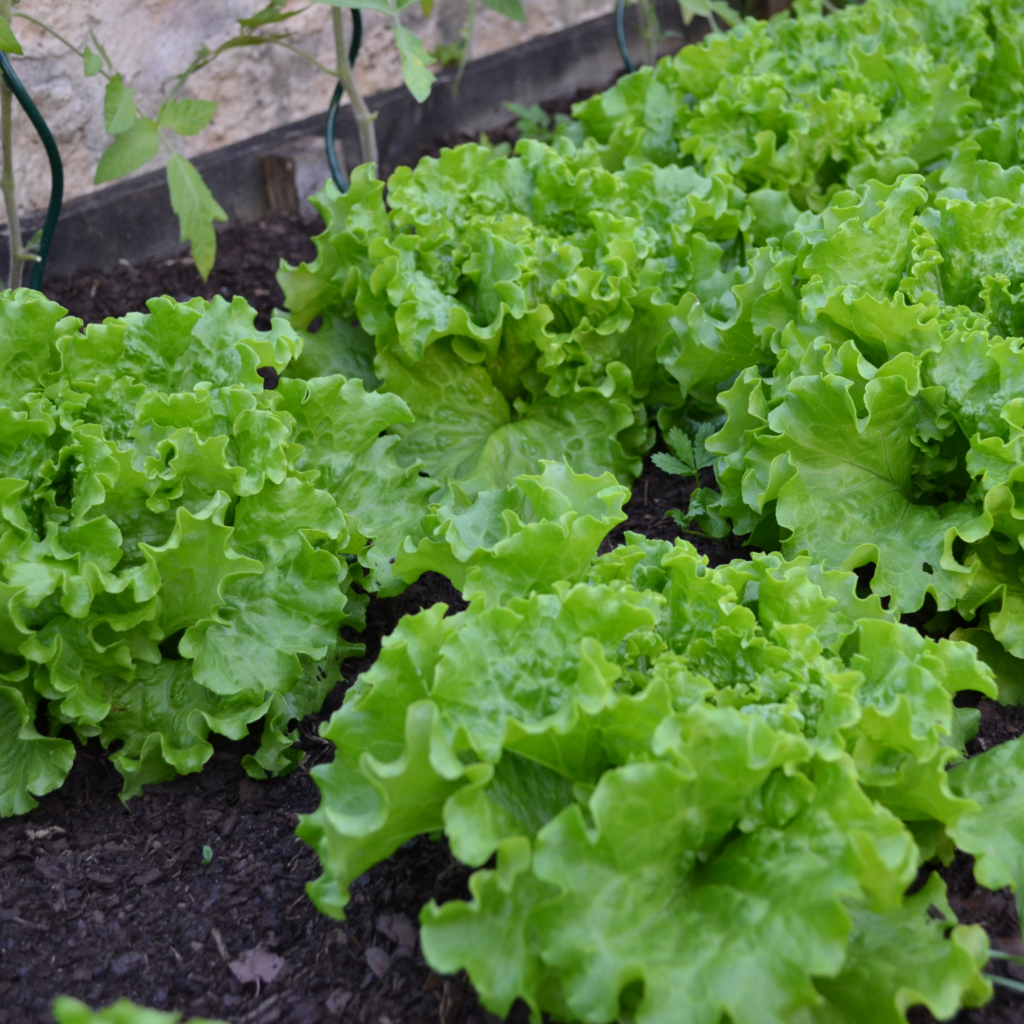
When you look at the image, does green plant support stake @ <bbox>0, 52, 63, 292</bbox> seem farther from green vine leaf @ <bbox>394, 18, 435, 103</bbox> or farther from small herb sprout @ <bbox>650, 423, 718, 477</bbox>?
small herb sprout @ <bbox>650, 423, 718, 477</bbox>

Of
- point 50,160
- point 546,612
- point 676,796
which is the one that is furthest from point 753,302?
point 50,160

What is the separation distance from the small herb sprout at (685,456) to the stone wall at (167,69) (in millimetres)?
2876

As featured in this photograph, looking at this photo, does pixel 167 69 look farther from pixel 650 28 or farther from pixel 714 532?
pixel 714 532

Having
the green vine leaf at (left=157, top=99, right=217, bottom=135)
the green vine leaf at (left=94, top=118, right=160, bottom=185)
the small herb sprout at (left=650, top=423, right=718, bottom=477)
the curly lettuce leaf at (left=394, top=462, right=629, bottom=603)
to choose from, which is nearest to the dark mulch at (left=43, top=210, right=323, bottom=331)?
the green vine leaf at (left=94, top=118, right=160, bottom=185)

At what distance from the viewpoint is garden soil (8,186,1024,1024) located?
228cm

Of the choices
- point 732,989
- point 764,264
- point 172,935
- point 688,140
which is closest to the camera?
point 732,989

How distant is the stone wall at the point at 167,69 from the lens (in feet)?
14.9

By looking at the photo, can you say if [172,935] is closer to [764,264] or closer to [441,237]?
[441,237]

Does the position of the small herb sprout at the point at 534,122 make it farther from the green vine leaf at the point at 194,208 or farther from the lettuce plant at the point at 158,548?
the lettuce plant at the point at 158,548

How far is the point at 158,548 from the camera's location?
2553 millimetres

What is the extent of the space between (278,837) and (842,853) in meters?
1.38

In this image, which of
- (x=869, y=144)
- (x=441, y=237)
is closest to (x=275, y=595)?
(x=441, y=237)

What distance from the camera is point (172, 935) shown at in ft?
8.02

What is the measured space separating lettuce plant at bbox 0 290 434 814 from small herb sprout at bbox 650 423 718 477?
980mm
